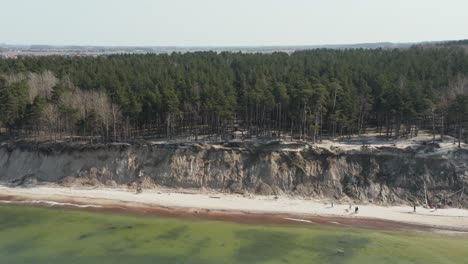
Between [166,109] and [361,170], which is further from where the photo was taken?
[166,109]

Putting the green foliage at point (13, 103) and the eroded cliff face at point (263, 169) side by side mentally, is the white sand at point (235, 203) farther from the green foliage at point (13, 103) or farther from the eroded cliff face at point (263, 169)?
the green foliage at point (13, 103)

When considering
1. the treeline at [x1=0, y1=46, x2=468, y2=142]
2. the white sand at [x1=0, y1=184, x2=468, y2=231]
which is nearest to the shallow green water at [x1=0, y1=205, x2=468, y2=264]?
the white sand at [x1=0, y1=184, x2=468, y2=231]

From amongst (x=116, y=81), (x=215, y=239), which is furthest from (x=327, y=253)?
(x=116, y=81)

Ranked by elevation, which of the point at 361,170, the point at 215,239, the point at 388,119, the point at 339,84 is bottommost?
the point at 215,239

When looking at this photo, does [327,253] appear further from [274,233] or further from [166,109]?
[166,109]

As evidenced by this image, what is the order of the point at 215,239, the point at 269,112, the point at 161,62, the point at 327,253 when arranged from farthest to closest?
the point at 161,62 < the point at 269,112 < the point at 215,239 < the point at 327,253

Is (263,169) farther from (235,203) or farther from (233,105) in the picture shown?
(233,105)

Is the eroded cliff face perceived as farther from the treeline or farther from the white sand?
the treeline
